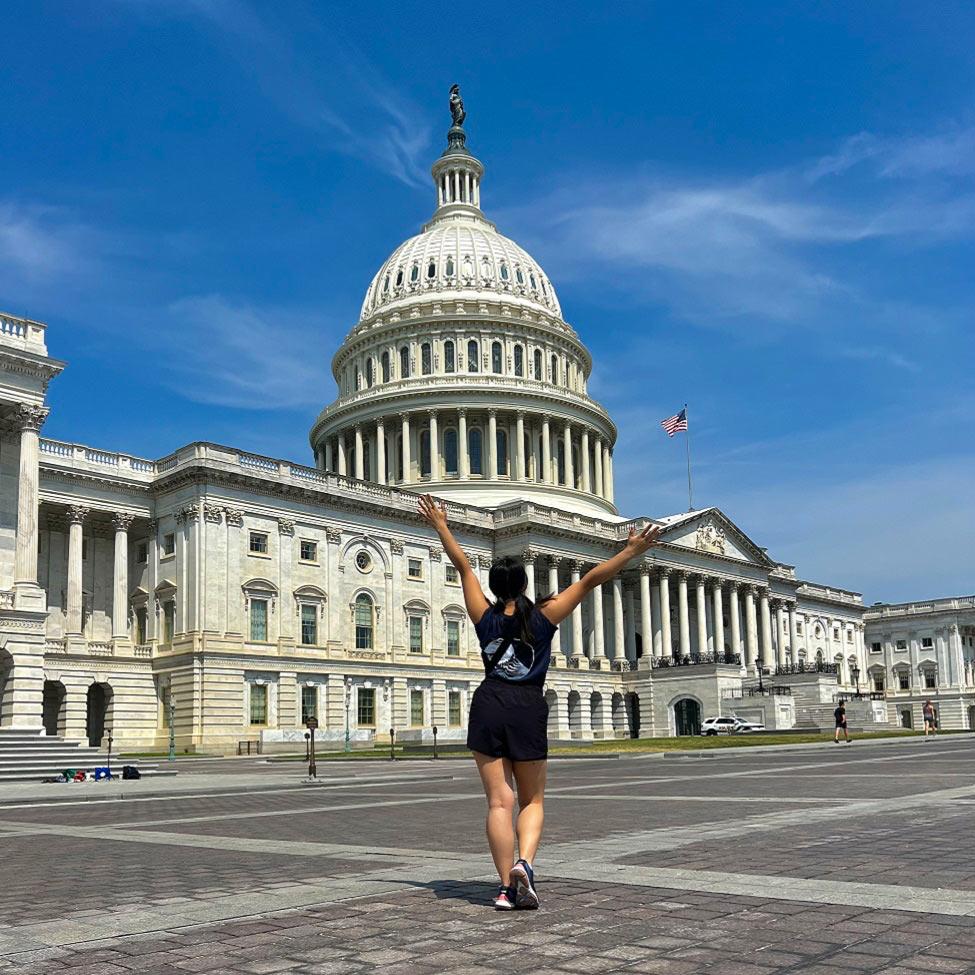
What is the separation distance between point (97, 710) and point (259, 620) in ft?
35.5

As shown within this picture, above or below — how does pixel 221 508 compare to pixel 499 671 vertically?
above

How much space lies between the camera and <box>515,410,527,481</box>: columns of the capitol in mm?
102562

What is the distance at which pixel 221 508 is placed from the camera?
228 ft

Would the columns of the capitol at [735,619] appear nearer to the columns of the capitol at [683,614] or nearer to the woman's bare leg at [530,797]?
the columns of the capitol at [683,614]

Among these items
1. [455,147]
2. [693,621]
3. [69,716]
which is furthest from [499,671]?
[455,147]

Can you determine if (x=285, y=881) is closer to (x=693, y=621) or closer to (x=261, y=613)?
(x=261, y=613)

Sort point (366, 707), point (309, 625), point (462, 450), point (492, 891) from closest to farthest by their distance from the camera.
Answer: point (492, 891)
point (309, 625)
point (366, 707)
point (462, 450)

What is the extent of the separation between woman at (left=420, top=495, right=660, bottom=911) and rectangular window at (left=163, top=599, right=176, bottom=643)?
210 ft

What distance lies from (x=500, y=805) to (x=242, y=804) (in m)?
15.4

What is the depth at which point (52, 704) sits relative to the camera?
65.8m

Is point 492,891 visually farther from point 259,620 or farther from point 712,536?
point 712,536

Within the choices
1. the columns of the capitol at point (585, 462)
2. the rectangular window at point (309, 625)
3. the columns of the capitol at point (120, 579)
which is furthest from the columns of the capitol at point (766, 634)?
the columns of the capitol at point (120, 579)

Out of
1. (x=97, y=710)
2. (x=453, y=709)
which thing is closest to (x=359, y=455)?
(x=453, y=709)

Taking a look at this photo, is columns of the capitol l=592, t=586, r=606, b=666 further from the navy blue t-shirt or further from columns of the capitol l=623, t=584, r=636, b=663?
the navy blue t-shirt
